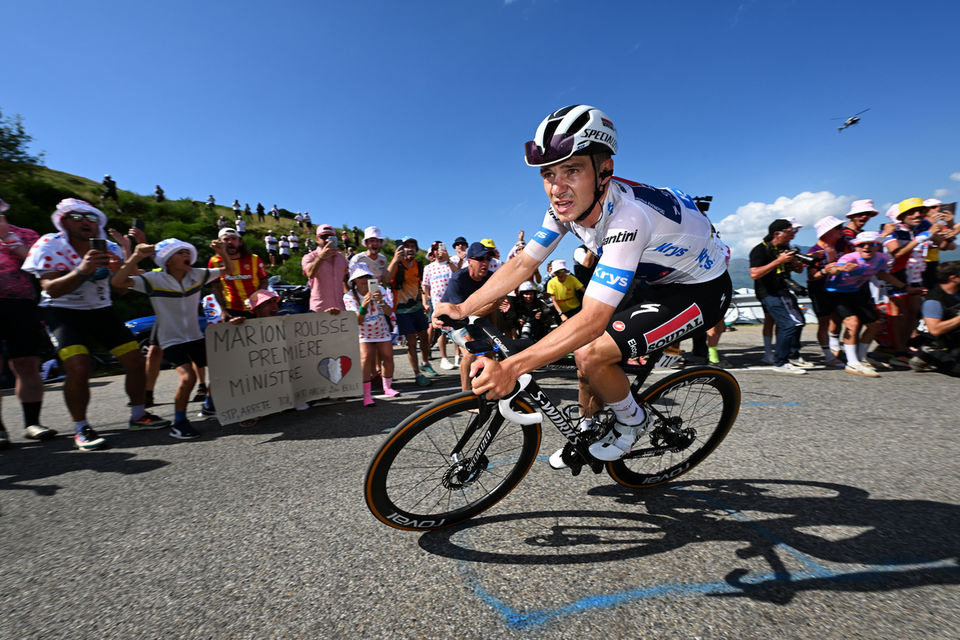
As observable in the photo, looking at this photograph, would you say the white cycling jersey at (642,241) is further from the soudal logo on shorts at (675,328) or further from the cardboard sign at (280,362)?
the cardboard sign at (280,362)

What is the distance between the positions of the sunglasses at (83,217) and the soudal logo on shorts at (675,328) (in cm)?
545

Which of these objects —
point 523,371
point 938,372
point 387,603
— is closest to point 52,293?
point 387,603

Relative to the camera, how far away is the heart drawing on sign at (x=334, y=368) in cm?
517

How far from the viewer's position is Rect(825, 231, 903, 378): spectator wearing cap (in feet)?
18.9

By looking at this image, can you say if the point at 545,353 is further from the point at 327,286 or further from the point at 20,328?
the point at 20,328

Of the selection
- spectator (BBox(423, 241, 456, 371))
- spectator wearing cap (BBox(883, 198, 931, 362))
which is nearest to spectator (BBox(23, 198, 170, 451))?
spectator (BBox(423, 241, 456, 371))

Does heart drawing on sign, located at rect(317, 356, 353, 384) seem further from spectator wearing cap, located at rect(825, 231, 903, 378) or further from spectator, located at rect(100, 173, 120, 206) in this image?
spectator, located at rect(100, 173, 120, 206)

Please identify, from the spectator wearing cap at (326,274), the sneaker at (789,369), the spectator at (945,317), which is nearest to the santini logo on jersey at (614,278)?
the spectator wearing cap at (326,274)

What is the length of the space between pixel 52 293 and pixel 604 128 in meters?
5.08

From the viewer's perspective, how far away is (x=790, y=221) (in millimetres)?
6023

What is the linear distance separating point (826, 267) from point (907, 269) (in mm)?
1852

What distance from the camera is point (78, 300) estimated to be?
398 cm

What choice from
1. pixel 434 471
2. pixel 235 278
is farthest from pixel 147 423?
pixel 434 471

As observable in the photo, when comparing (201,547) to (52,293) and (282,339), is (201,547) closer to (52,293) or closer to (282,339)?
(282,339)
